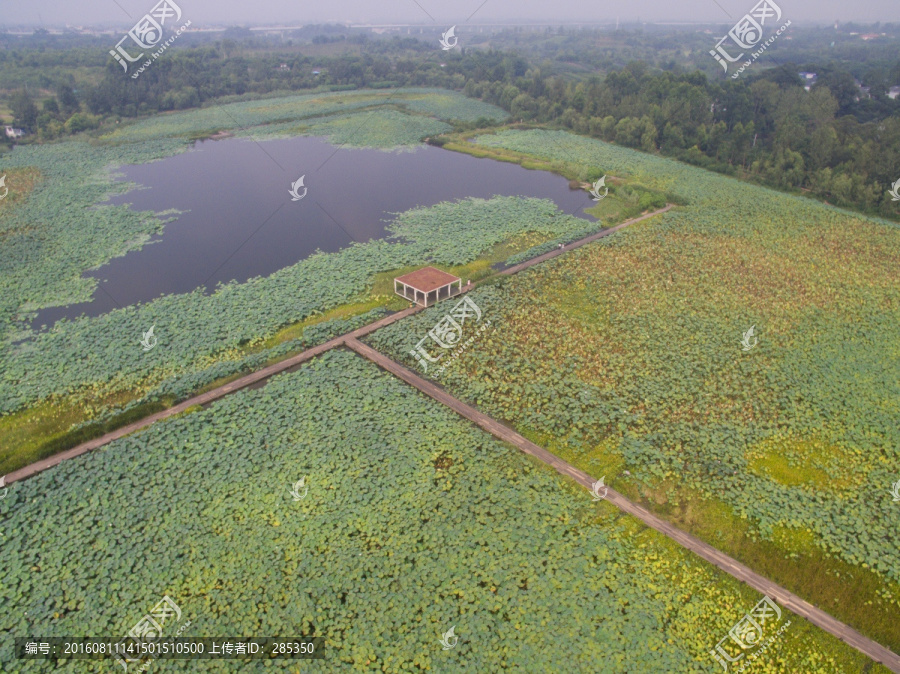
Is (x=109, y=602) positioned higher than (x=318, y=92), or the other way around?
(x=318, y=92)

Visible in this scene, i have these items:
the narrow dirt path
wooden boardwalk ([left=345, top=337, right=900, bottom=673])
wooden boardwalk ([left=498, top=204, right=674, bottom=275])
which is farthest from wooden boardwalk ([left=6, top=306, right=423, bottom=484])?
wooden boardwalk ([left=498, top=204, right=674, bottom=275])

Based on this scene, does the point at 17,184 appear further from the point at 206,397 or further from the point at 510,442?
the point at 510,442

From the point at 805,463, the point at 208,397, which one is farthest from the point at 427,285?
the point at 805,463

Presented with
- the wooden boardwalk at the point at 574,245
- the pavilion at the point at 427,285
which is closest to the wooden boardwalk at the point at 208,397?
the pavilion at the point at 427,285

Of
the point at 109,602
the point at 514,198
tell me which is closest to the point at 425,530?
the point at 109,602

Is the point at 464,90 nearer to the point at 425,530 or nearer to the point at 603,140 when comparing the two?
the point at 603,140

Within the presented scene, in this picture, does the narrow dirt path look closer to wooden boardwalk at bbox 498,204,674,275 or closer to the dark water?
wooden boardwalk at bbox 498,204,674,275
